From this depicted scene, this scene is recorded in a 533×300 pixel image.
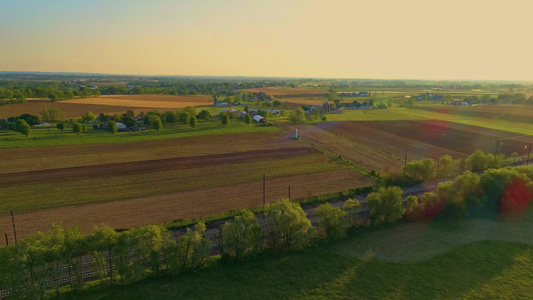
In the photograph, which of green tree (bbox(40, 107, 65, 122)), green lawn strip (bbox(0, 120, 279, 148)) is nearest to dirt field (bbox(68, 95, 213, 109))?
green tree (bbox(40, 107, 65, 122))

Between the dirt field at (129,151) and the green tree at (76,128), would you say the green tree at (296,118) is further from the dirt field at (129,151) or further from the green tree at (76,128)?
the green tree at (76,128)

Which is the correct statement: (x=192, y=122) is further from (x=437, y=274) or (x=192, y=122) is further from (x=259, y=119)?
(x=437, y=274)

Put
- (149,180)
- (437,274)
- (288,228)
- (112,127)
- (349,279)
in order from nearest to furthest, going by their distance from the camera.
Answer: (349,279) → (437,274) → (288,228) → (149,180) → (112,127)

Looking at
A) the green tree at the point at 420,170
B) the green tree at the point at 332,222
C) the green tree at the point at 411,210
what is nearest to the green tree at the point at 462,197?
the green tree at the point at 411,210

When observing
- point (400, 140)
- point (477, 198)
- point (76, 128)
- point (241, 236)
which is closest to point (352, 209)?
point (241, 236)

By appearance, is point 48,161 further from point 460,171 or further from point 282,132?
point 460,171

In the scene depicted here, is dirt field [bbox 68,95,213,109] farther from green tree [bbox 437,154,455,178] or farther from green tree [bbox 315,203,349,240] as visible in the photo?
green tree [bbox 315,203,349,240]

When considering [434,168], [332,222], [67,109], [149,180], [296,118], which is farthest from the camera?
[67,109]

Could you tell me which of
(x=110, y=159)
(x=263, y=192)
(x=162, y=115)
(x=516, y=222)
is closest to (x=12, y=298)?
(x=263, y=192)
